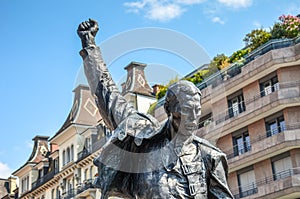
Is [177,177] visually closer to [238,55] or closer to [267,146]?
[267,146]

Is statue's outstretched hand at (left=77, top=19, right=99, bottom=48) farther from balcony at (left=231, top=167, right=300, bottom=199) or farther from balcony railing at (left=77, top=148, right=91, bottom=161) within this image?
balcony railing at (left=77, top=148, right=91, bottom=161)

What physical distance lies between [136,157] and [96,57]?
1.00 meters

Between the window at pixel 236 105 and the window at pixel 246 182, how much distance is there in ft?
11.8

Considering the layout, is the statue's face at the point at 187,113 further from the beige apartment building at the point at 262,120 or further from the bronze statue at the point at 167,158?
the beige apartment building at the point at 262,120

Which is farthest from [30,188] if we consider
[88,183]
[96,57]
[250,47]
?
[96,57]

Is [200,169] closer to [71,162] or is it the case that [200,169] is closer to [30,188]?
[71,162]

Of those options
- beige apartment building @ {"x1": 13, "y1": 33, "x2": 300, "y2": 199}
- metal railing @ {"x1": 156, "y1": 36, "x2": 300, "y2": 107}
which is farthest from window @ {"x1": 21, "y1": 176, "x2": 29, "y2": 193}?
metal railing @ {"x1": 156, "y1": 36, "x2": 300, "y2": 107}

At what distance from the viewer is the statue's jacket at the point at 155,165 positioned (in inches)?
165

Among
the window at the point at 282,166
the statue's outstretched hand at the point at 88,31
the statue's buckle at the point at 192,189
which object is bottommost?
the statue's buckle at the point at 192,189

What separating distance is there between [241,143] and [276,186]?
4.58 meters

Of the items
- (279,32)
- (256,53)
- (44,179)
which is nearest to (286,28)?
(279,32)

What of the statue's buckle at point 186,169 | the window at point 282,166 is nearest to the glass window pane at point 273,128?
the window at point 282,166

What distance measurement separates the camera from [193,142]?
14.3 feet

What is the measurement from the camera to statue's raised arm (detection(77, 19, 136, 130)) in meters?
4.75
